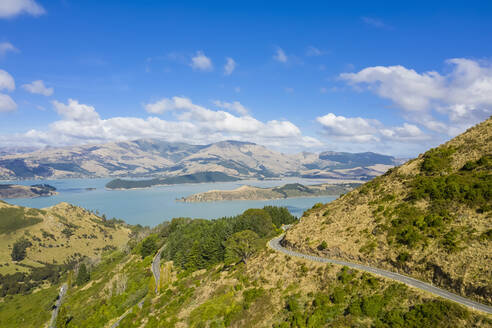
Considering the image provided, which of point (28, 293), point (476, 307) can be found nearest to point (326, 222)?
point (476, 307)

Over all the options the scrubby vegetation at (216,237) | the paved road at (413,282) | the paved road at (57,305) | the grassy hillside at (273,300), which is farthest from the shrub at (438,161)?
the paved road at (57,305)

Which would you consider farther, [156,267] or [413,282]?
[156,267]

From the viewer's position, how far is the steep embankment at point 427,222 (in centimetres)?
3472

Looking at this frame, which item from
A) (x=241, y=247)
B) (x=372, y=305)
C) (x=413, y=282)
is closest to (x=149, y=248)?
(x=241, y=247)

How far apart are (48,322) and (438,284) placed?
138 m

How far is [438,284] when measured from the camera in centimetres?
3456

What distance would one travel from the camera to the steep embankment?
114 feet

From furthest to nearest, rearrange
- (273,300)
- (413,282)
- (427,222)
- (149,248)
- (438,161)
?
1. (149,248)
2. (438,161)
3. (273,300)
4. (427,222)
5. (413,282)

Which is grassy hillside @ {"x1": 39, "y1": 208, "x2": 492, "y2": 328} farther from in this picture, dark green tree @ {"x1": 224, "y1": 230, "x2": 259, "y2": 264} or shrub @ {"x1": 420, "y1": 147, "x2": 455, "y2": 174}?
shrub @ {"x1": 420, "y1": 147, "x2": 455, "y2": 174}

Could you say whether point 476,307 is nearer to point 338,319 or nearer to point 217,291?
point 338,319

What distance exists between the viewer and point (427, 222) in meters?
42.9

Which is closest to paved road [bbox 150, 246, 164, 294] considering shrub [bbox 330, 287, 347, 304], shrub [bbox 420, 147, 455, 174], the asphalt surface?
the asphalt surface

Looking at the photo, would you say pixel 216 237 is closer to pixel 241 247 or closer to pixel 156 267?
pixel 241 247

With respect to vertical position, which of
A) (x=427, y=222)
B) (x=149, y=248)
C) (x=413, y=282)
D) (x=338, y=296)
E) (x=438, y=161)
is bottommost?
(x=149, y=248)
